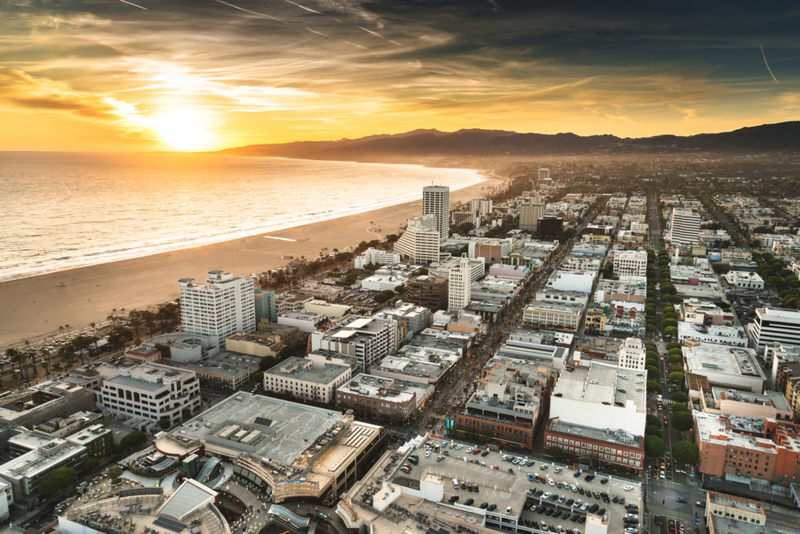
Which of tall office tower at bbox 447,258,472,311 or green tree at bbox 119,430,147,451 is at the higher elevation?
tall office tower at bbox 447,258,472,311

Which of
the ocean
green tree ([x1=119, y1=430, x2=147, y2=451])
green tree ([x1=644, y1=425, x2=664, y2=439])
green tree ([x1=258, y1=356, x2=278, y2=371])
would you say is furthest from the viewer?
the ocean

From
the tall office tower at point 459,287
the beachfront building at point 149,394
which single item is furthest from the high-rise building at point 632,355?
the beachfront building at point 149,394

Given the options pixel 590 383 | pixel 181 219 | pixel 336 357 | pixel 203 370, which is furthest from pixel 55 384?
pixel 181 219

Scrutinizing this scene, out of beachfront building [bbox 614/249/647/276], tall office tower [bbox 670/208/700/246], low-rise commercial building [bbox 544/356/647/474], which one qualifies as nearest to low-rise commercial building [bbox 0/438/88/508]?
low-rise commercial building [bbox 544/356/647/474]

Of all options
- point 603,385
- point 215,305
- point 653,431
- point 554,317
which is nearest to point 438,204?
point 554,317

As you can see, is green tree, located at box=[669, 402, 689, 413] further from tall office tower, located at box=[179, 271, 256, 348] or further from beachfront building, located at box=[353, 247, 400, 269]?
beachfront building, located at box=[353, 247, 400, 269]

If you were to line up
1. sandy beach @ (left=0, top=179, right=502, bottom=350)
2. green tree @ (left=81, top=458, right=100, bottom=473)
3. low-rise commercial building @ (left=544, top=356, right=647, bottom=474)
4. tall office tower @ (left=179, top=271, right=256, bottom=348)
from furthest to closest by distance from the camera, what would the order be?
1. sandy beach @ (left=0, top=179, right=502, bottom=350)
2. tall office tower @ (left=179, top=271, right=256, bottom=348)
3. low-rise commercial building @ (left=544, top=356, right=647, bottom=474)
4. green tree @ (left=81, top=458, right=100, bottom=473)

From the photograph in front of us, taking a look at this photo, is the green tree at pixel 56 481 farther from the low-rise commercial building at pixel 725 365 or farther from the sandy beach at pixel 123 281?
the low-rise commercial building at pixel 725 365
